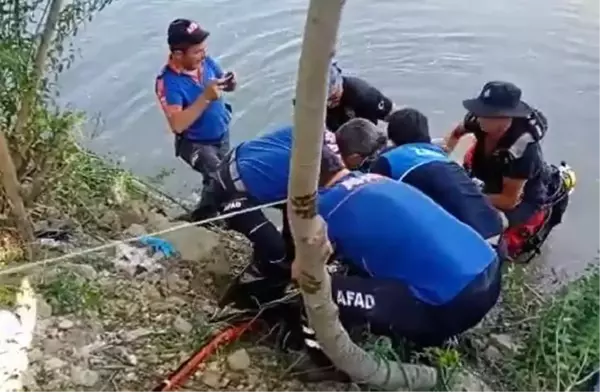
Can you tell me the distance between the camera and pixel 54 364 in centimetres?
357

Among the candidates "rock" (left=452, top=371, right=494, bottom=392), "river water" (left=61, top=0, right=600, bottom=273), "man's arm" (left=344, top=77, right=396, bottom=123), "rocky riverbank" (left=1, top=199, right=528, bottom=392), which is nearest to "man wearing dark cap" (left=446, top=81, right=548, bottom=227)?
"man's arm" (left=344, top=77, right=396, bottom=123)

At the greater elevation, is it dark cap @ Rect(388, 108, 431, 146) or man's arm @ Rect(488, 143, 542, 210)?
dark cap @ Rect(388, 108, 431, 146)

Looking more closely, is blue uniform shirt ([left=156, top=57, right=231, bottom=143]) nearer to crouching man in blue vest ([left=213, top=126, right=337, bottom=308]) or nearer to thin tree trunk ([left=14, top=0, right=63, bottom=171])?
crouching man in blue vest ([left=213, top=126, right=337, bottom=308])

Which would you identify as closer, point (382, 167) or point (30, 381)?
point (30, 381)

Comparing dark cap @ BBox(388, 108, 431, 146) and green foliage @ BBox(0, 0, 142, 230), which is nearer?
green foliage @ BBox(0, 0, 142, 230)

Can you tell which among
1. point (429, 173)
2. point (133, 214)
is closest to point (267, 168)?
point (429, 173)

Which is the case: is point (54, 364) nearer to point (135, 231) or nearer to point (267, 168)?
point (267, 168)

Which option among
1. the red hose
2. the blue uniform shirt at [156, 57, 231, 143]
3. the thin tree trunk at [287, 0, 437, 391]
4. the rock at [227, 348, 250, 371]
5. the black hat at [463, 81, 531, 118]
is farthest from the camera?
the blue uniform shirt at [156, 57, 231, 143]

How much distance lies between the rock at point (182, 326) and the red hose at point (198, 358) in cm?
14

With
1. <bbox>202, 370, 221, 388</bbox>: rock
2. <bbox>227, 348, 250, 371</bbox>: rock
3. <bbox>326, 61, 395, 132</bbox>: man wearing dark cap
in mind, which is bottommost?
<bbox>227, 348, 250, 371</bbox>: rock

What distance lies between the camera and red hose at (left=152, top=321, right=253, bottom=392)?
352 centimetres

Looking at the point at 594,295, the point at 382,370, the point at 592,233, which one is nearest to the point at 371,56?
the point at 592,233

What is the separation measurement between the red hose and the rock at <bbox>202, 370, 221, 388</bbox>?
0.04m

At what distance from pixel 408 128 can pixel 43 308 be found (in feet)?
5.95
